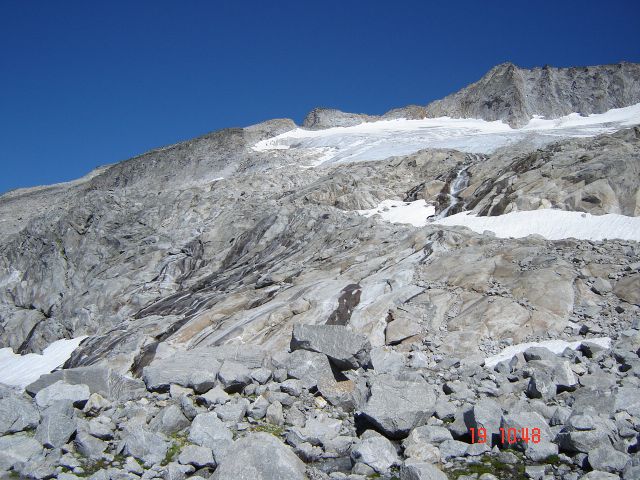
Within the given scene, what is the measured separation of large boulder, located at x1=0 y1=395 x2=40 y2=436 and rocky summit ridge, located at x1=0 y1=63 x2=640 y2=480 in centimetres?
4

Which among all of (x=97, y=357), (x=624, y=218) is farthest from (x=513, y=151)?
(x=97, y=357)

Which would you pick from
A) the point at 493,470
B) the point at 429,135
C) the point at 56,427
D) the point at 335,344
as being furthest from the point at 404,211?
the point at 429,135

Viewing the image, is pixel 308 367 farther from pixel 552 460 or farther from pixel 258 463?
pixel 552 460

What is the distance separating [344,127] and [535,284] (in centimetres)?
7357

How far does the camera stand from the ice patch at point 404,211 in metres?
32.2

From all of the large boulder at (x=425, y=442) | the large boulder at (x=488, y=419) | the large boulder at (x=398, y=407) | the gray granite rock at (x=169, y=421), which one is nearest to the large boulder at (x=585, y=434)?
the large boulder at (x=488, y=419)

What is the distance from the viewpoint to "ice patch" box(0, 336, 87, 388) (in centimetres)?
2423

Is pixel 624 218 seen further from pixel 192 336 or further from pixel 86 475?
pixel 86 475

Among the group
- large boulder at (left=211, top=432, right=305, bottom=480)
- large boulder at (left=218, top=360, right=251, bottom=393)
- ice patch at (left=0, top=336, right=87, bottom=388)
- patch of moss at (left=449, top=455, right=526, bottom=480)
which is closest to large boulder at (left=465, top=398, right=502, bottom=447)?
patch of moss at (left=449, top=455, right=526, bottom=480)

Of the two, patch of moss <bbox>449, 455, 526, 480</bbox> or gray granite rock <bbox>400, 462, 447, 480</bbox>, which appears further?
patch of moss <bbox>449, 455, 526, 480</bbox>

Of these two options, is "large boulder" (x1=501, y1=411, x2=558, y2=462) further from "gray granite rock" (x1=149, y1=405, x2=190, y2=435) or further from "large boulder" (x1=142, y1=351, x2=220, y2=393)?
"large boulder" (x1=142, y1=351, x2=220, y2=393)

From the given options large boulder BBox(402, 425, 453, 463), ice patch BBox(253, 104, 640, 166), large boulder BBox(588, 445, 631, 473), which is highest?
ice patch BBox(253, 104, 640, 166)

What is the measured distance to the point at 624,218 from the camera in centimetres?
2227
